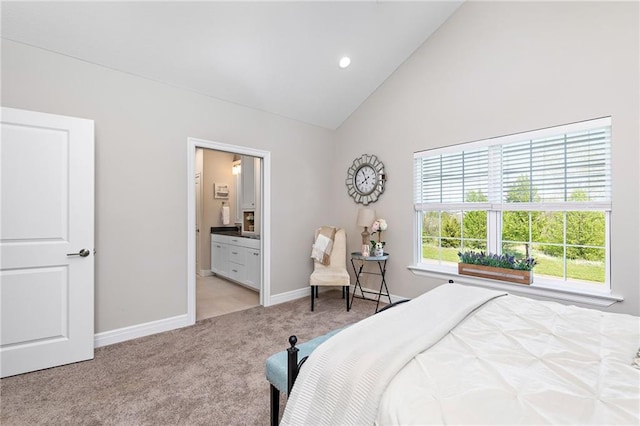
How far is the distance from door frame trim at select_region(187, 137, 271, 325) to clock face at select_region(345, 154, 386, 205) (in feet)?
4.09

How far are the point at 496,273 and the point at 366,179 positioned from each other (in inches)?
78.0

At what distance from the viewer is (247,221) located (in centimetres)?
559

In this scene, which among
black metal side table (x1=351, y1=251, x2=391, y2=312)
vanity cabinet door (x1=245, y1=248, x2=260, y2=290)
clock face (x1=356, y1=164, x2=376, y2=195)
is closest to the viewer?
black metal side table (x1=351, y1=251, x2=391, y2=312)

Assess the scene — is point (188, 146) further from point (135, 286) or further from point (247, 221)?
point (247, 221)

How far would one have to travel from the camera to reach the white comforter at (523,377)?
0.83 meters

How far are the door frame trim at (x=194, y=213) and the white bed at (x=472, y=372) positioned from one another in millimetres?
2404

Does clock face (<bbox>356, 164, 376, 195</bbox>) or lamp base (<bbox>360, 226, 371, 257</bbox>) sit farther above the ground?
clock face (<bbox>356, 164, 376, 195</bbox>)

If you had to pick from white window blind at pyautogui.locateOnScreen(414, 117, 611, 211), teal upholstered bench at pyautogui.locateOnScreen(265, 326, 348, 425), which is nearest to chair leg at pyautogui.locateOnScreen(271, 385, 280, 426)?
teal upholstered bench at pyautogui.locateOnScreen(265, 326, 348, 425)

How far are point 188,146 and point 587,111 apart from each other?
3.78m

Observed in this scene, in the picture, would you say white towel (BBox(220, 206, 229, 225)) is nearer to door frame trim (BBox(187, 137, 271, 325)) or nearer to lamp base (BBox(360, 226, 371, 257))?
door frame trim (BBox(187, 137, 271, 325))

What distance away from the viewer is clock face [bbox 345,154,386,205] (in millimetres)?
3984

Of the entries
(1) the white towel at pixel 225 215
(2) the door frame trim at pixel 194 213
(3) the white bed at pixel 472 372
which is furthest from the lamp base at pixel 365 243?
(1) the white towel at pixel 225 215

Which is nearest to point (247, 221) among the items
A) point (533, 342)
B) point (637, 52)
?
point (533, 342)

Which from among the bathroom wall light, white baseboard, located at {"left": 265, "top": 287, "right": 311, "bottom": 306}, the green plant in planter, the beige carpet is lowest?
the beige carpet
